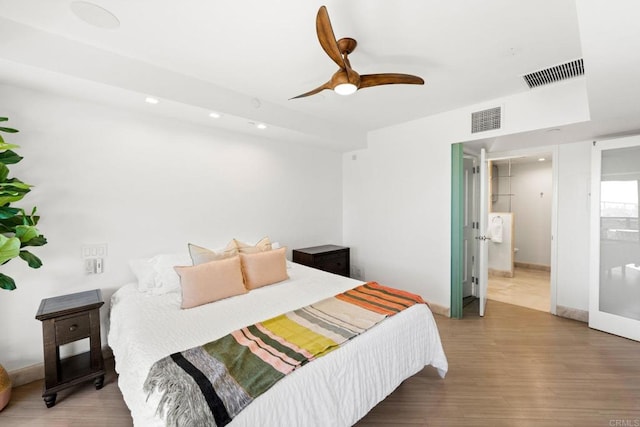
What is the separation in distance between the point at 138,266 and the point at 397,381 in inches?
94.9

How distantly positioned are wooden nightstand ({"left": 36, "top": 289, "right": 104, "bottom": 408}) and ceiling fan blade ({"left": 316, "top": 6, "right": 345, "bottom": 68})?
2.49 metres

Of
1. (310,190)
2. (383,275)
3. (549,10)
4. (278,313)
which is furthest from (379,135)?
(278,313)

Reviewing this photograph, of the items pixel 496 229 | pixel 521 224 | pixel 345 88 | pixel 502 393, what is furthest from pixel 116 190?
pixel 521 224

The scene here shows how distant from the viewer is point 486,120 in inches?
120

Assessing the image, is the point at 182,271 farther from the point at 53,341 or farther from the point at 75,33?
the point at 75,33

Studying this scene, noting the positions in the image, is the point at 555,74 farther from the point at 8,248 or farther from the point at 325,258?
the point at 8,248

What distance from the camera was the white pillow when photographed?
2.43m

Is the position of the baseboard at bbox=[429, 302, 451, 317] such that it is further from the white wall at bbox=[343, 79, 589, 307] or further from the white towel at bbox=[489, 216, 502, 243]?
the white towel at bbox=[489, 216, 502, 243]

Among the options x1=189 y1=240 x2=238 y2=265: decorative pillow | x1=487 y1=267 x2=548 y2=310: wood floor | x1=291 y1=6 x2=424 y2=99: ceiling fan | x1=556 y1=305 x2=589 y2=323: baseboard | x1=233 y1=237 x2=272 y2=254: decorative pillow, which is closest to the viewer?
x1=291 y1=6 x2=424 y2=99: ceiling fan

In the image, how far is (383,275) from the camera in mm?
4160

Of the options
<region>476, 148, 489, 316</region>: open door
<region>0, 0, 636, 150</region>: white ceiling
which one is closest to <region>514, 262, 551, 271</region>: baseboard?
<region>476, 148, 489, 316</region>: open door

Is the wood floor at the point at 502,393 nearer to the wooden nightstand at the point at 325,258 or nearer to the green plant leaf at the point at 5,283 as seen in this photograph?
the green plant leaf at the point at 5,283

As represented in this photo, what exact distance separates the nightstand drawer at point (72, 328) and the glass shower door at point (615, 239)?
4923 mm

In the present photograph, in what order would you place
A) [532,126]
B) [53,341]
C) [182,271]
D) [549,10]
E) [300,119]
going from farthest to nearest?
[300,119] → [532,126] → [182,271] → [53,341] → [549,10]
